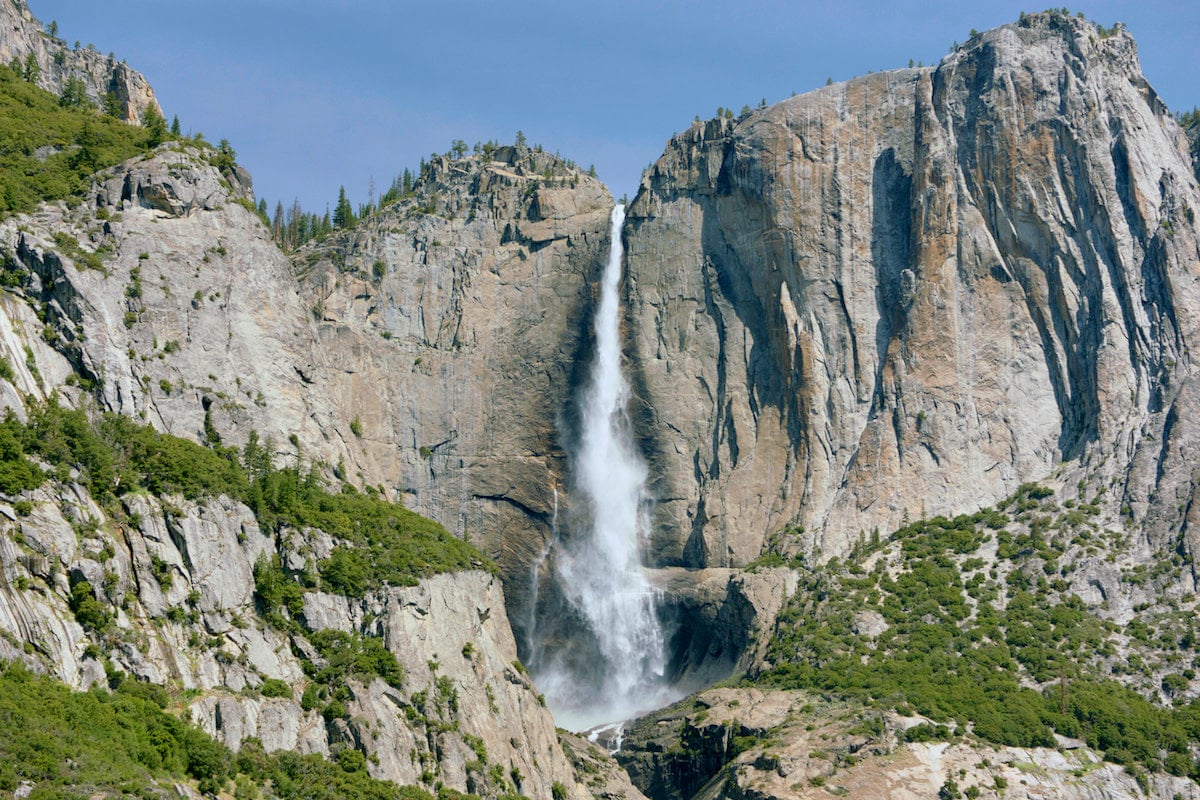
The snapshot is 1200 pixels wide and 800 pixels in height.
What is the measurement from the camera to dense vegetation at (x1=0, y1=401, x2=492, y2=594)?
73000 mm

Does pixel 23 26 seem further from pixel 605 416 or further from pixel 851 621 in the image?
pixel 851 621

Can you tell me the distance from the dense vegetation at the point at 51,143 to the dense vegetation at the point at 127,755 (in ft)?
108

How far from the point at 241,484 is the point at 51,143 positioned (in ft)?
90.2

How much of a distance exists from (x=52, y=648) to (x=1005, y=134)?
71.8 meters

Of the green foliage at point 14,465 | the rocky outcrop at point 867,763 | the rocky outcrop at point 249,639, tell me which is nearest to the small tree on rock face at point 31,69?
the rocky outcrop at point 249,639

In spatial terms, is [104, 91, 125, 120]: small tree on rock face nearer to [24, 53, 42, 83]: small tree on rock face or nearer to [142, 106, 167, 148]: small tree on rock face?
[24, 53, 42, 83]: small tree on rock face

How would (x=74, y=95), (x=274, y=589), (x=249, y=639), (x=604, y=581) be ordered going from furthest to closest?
(x=604, y=581) → (x=74, y=95) → (x=274, y=589) → (x=249, y=639)

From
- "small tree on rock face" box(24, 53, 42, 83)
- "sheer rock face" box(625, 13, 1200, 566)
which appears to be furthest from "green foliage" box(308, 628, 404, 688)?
"small tree on rock face" box(24, 53, 42, 83)

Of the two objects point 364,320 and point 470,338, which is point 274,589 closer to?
point 364,320

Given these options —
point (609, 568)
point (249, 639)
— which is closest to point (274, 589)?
point (249, 639)

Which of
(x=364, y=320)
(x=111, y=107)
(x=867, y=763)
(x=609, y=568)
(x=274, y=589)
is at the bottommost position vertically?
(x=867, y=763)

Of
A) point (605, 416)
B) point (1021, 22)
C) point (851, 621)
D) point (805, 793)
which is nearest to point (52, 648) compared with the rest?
point (805, 793)

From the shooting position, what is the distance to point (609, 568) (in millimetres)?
115812

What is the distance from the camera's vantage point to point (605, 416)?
119 m
